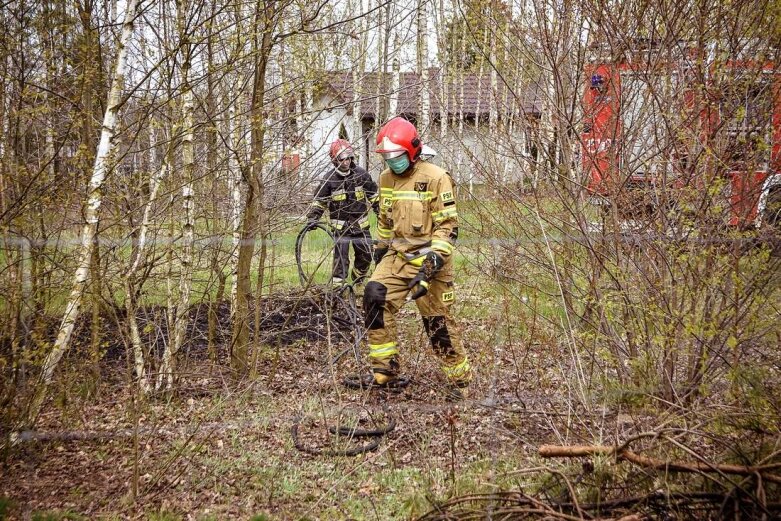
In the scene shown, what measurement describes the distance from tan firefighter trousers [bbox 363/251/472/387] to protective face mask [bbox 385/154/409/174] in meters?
0.72

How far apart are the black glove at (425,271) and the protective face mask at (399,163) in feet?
2.43

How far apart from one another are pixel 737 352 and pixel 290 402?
325cm

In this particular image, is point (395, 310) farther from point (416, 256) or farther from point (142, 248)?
point (142, 248)

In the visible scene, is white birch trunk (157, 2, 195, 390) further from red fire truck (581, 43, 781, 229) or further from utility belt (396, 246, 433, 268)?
red fire truck (581, 43, 781, 229)

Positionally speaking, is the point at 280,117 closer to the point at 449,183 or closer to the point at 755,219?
the point at 449,183

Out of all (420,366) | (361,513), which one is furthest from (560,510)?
(420,366)

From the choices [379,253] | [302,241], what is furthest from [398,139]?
[302,241]

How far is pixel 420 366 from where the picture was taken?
623 centimetres

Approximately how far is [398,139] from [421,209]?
1.86 ft

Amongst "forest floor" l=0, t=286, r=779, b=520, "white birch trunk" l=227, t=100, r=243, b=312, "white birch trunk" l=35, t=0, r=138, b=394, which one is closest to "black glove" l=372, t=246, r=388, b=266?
"forest floor" l=0, t=286, r=779, b=520

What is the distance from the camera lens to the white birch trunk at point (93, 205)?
14.1 feet

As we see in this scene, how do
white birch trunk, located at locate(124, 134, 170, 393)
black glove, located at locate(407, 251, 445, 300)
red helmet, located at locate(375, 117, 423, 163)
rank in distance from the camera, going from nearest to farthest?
white birch trunk, located at locate(124, 134, 170, 393) → black glove, located at locate(407, 251, 445, 300) → red helmet, located at locate(375, 117, 423, 163)

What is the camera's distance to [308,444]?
4.76 metres

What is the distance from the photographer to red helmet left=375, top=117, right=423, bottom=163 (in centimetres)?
528
